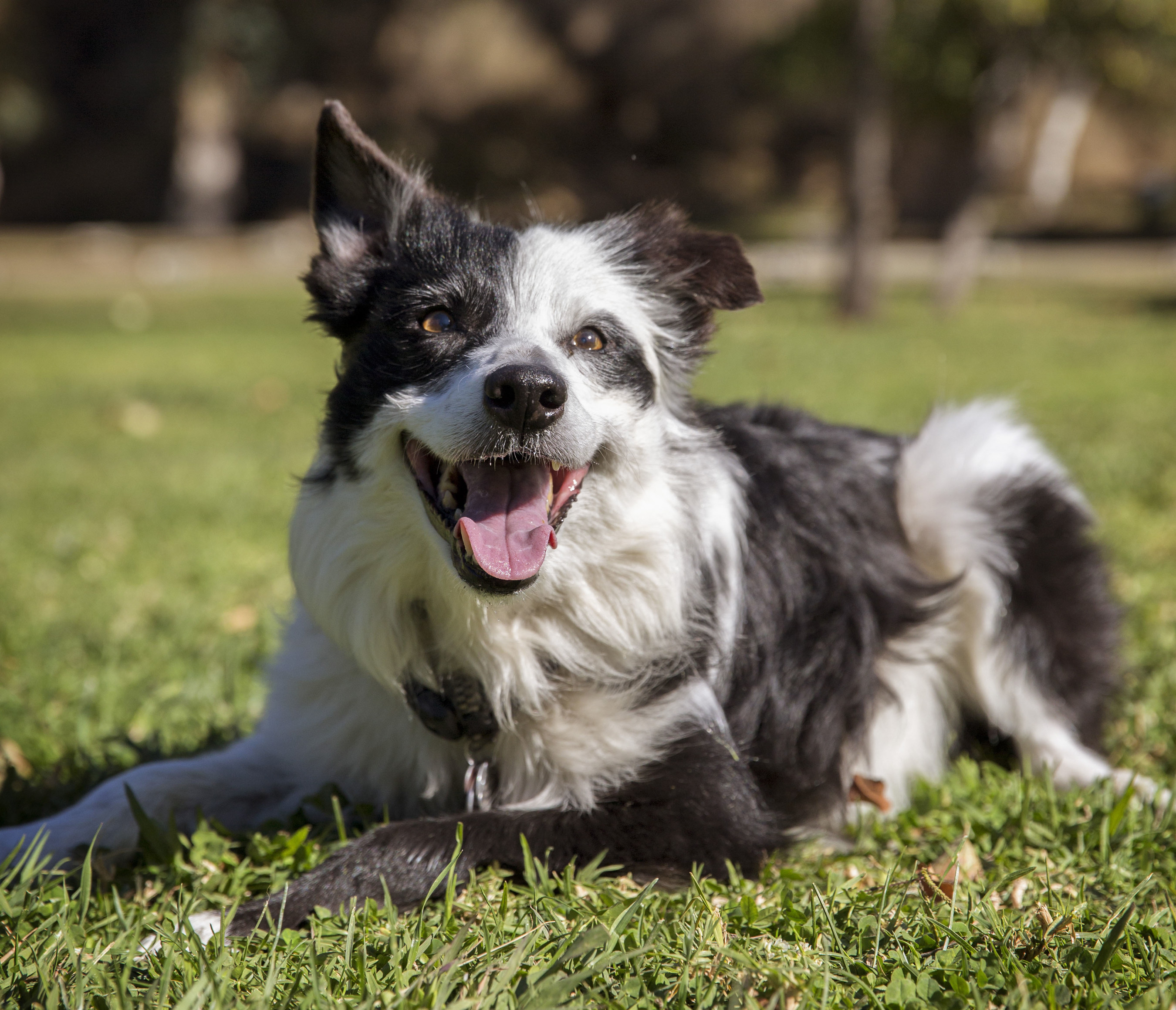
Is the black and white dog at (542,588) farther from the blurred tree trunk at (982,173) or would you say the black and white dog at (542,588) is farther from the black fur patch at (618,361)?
the blurred tree trunk at (982,173)

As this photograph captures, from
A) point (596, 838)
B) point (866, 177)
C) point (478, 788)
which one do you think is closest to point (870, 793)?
point (596, 838)

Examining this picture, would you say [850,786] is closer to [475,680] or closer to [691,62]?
[475,680]

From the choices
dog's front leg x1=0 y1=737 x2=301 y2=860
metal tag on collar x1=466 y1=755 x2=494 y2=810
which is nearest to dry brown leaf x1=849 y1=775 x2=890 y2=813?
metal tag on collar x1=466 y1=755 x2=494 y2=810

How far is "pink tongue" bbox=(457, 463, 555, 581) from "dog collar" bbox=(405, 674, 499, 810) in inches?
17.7

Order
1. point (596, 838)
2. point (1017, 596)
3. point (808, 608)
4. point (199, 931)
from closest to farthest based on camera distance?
point (199, 931), point (596, 838), point (808, 608), point (1017, 596)

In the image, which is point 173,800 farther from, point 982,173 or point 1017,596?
point 982,173

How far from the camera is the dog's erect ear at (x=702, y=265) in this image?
3184 millimetres

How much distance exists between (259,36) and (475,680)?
32.8 meters

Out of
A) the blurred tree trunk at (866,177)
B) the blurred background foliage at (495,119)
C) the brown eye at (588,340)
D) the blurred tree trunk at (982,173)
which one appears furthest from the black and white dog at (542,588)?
the blurred background foliage at (495,119)

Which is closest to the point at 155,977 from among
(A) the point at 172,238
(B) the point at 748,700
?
(B) the point at 748,700

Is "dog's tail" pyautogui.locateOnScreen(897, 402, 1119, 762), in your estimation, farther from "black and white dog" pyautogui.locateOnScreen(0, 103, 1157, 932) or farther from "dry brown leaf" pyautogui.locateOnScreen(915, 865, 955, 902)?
"dry brown leaf" pyautogui.locateOnScreen(915, 865, 955, 902)

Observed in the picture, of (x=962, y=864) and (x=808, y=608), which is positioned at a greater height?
(x=808, y=608)

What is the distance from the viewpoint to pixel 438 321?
291cm

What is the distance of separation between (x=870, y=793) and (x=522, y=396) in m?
1.68
